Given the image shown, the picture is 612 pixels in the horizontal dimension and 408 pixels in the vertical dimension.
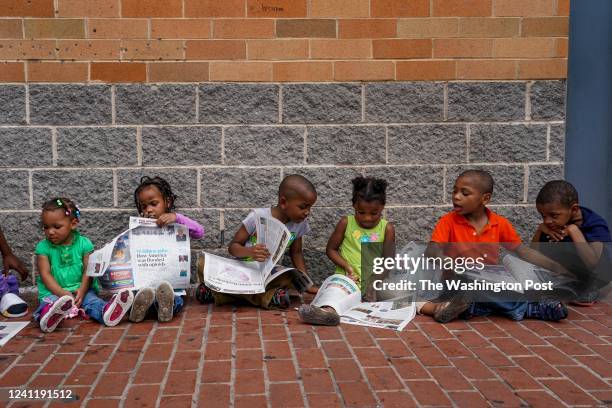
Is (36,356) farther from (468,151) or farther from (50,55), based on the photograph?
(468,151)

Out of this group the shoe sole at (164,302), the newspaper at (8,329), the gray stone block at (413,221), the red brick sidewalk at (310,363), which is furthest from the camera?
the gray stone block at (413,221)

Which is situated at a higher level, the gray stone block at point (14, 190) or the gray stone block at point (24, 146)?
the gray stone block at point (24, 146)

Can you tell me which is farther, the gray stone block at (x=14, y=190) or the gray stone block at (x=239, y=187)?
the gray stone block at (x=239, y=187)

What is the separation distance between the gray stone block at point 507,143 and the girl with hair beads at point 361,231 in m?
0.92

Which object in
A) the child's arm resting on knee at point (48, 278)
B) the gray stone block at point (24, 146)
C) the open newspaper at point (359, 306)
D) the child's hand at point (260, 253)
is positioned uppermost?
the gray stone block at point (24, 146)

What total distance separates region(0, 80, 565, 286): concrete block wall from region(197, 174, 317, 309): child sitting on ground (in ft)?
1.38

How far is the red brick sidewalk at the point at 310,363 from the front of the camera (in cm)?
300

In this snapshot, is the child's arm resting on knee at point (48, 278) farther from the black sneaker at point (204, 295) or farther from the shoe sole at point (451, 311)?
the shoe sole at point (451, 311)

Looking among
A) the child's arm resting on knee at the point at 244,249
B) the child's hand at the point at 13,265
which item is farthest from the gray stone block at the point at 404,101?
the child's hand at the point at 13,265

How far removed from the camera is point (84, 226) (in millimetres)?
5082

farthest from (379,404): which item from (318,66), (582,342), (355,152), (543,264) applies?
(318,66)

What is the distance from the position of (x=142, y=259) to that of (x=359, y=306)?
1505 millimetres

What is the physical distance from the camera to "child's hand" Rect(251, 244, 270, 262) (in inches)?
175

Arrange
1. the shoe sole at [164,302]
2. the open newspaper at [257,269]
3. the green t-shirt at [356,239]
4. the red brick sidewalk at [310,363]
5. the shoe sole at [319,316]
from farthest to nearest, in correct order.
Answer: the green t-shirt at [356,239], the open newspaper at [257,269], the shoe sole at [164,302], the shoe sole at [319,316], the red brick sidewalk at [310,363]
